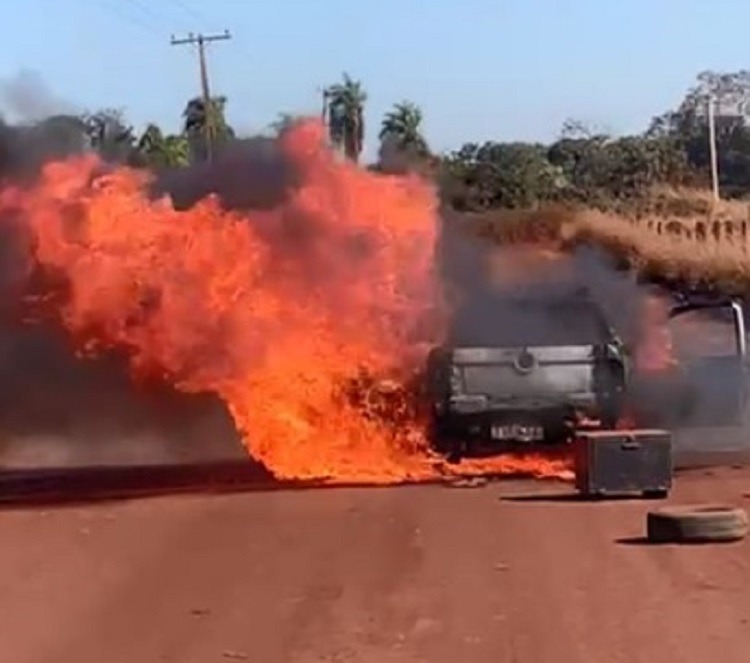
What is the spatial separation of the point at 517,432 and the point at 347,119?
2381 cm

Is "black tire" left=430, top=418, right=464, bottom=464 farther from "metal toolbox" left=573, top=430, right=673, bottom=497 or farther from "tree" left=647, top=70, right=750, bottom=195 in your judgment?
"tree" left=647, top=70, right=750, bottom=195

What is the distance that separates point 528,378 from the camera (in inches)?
778

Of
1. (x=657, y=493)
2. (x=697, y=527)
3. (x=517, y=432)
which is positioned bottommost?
(x=657, y=493)

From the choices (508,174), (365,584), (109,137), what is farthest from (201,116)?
(365,584)

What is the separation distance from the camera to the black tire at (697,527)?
1444 centimetres

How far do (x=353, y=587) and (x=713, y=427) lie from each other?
992cm

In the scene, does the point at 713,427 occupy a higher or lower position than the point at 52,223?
lower

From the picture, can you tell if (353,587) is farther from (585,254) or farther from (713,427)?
(585,254)

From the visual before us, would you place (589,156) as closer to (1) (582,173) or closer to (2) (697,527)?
(1) (582,173)

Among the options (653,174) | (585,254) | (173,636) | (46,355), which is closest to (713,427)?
(585,254)

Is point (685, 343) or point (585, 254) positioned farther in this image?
point (585, 254)

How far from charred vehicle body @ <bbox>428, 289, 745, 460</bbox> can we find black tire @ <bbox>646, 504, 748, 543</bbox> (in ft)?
16.0

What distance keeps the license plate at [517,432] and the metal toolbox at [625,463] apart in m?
2.13

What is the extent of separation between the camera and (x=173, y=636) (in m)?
11.3
